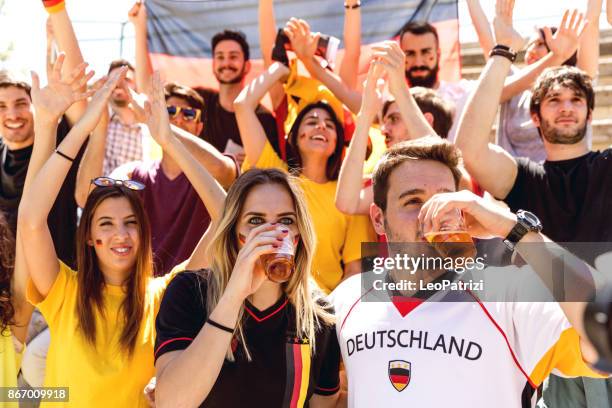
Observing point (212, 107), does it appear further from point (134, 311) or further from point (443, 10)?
point (134, 311)

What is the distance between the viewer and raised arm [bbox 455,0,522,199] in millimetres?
3398

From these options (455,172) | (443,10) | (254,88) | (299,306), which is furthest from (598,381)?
(443,10)

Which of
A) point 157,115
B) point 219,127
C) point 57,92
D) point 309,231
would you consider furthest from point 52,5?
point 309,231

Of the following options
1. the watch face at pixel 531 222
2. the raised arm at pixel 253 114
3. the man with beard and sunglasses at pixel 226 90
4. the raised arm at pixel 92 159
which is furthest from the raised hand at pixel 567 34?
the raised arm at pixel 92 159

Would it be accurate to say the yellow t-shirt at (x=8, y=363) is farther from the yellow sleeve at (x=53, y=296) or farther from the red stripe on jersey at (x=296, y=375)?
the red stripe on jersey at (x=296, y=375)

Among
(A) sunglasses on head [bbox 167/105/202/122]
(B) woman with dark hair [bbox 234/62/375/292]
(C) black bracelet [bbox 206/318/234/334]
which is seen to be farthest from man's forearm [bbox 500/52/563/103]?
(C) black bracelet [bbox 206/318/234/334]

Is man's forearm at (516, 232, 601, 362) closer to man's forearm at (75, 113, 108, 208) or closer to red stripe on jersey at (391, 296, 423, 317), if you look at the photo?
red stripe on jersey at (391, 296, 423, 317)

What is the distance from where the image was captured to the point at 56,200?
4.46 metres

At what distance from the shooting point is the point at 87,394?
291 cm

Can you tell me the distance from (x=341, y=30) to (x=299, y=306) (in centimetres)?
373

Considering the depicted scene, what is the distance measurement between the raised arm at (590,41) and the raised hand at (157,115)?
8.92 ft

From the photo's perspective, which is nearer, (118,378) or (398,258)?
(398,258)

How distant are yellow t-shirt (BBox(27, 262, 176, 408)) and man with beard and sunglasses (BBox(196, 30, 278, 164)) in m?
2.12

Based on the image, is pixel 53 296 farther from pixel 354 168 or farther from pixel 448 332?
pixel 448 332
